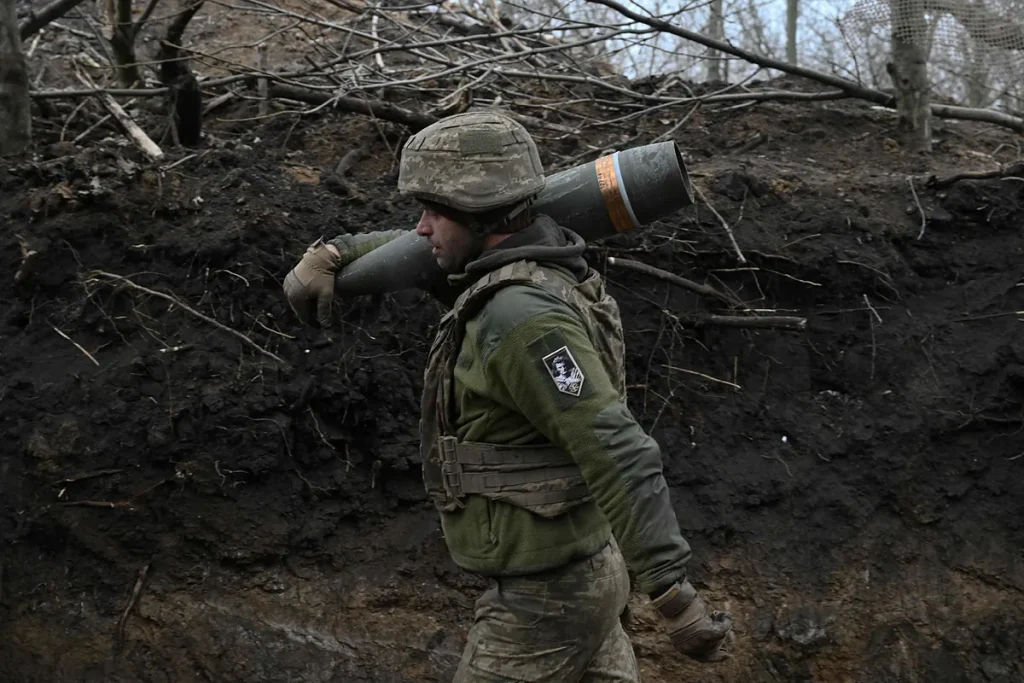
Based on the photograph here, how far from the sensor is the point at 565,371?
2.20 metres

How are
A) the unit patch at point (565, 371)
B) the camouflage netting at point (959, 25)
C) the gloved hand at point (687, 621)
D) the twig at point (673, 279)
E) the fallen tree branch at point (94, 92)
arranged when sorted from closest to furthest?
1. the gloved hand at point (687, 621)
2. the unit patch at point (565, 371)
3. the twig at point (673, 279)
4. the fallen tree branch at point (94, 92)
5. the camouflage netting at point (959, 25)

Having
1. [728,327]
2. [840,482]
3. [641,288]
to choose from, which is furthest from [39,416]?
[840,482]

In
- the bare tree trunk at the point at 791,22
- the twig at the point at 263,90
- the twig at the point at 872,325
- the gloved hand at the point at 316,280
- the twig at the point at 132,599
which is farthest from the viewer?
the bare tree trunk at the point at 791,22

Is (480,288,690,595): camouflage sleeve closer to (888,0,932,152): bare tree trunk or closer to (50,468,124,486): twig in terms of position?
(50,468,124,486): twig

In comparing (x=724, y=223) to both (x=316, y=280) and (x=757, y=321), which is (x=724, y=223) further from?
(x=316, y=280)

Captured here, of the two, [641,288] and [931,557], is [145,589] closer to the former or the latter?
[641,288]

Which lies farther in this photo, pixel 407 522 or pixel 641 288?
pixel 641 288

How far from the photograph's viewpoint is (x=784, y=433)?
4.58 metres

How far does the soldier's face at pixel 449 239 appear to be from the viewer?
2479 millimetres

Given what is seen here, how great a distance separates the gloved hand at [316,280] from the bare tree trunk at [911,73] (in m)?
4.04

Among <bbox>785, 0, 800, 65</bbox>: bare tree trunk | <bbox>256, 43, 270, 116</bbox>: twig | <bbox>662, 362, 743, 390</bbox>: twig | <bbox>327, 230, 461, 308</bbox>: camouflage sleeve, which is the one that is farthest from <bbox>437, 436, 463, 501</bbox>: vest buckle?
<bbox>785, 0, 800, 65</bbox>: bare tree trunk

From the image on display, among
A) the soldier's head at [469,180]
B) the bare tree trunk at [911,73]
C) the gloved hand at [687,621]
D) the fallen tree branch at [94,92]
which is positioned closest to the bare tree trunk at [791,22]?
the bare tree trunk at [911,73]

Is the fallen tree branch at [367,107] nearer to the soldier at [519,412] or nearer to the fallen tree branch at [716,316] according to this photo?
the fallen tree branch at [716,316]

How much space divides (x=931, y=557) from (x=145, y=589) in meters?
3.50
